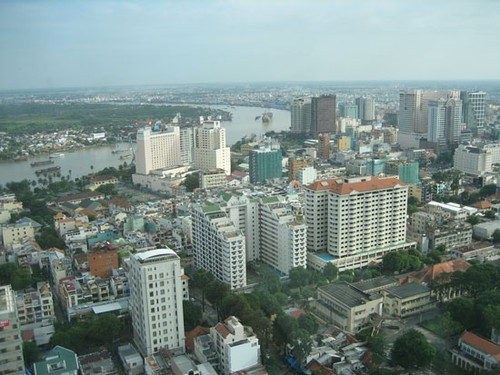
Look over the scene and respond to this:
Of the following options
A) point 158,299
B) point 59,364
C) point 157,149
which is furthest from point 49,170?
point 59,364

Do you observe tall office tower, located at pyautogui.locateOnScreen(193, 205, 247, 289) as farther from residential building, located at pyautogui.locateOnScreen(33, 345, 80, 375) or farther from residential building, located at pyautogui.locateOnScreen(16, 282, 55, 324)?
residential building, located at pyautogui.locateOnScreen(33, 345, 80, 375)

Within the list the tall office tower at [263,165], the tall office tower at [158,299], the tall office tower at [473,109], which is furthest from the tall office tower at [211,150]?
the tall office tower at [473,109]

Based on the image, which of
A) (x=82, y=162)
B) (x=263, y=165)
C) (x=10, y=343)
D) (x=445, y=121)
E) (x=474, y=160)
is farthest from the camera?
(x=445, y=121)

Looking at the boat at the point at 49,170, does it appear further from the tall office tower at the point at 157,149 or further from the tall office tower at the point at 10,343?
the tall office tower at the point at 10,343

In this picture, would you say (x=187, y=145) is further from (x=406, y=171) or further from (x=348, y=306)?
(x=348, y=306)

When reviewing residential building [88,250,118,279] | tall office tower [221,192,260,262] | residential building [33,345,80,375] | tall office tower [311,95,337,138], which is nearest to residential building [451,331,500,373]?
tall office tower [221,192,260,262]

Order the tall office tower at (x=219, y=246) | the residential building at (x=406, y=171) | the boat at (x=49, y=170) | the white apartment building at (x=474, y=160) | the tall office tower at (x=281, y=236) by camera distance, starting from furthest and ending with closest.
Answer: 1. the boat at (x=49, y=170)
2. the white apartment building at (x=474, y=160)
3. the residential building at (x=406, y=171)
4. the tall office tower at (x=281, y=236)
5. the tall office tower at (x=219, y=246)
